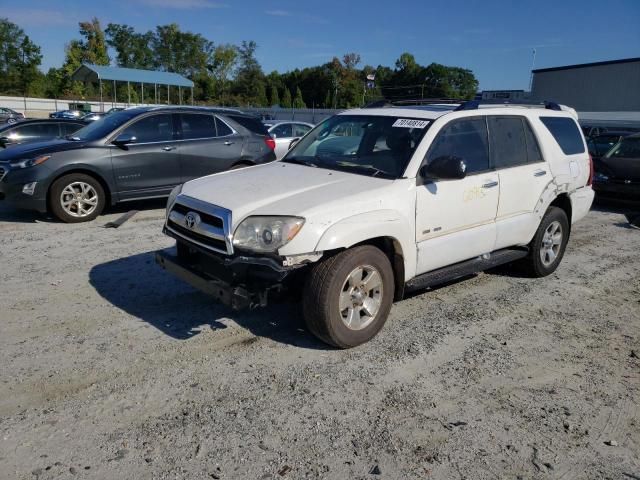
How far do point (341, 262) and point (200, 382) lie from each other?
129 cm

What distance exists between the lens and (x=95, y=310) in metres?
Answer: 4.71

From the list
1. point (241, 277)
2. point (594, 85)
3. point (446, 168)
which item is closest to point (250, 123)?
point (446, 168)

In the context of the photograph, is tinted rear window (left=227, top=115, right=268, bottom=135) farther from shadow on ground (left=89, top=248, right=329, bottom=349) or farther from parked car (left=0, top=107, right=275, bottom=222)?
shadow on ground (left=89, top=248, right=329, bottom=349)

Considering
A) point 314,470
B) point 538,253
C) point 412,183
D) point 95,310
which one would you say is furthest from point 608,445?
point 95,310

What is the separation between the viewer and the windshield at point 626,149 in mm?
10852

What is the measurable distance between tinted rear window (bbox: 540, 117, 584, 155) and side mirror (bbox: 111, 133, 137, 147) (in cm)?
611

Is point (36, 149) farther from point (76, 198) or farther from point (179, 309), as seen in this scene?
point (179, 309)

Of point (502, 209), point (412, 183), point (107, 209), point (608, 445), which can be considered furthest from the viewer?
point (107, 209)

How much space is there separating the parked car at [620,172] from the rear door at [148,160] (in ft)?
27.5

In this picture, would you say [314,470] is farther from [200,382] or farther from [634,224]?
[634,224]

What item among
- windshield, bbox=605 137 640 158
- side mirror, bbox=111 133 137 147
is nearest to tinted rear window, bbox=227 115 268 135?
side mirror, bbox=111 133 137 147

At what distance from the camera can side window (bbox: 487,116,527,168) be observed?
5.13 meters

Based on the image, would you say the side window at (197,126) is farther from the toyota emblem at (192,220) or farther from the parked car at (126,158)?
the toyota emblem at (192,220)

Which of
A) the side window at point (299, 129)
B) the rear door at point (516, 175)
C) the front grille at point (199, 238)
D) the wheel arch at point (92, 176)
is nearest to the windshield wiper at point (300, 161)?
the front grille at point (199, 238)
